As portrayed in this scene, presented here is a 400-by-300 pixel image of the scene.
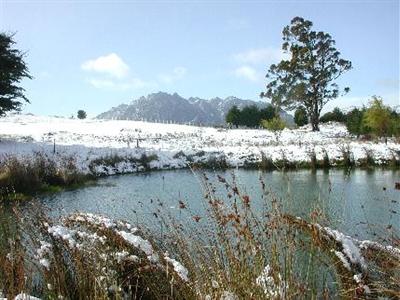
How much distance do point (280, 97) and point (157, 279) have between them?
1895 inches

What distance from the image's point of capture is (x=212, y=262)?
12.3ft

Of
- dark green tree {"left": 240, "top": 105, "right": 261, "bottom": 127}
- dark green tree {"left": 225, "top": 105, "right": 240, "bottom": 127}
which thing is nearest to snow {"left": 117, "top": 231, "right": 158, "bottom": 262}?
dark green tree {"left": 240, "top": 105, "right": 261, "bottom": 127}

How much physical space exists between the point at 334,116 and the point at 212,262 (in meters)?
60.2

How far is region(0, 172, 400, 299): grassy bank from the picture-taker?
3.36 metres

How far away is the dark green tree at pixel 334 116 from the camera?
200 ft

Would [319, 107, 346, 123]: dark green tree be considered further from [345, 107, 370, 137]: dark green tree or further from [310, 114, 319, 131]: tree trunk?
[345, 107, 370, 137]: dark green tree

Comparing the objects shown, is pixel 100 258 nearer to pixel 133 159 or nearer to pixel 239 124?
pixel 133 159

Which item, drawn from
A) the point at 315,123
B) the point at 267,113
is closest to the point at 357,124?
the point at 315,123

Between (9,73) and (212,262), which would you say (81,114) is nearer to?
(9,73)

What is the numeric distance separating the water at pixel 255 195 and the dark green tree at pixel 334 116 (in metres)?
39.5

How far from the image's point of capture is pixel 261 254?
3.40 m

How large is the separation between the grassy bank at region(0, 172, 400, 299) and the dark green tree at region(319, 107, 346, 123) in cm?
5785

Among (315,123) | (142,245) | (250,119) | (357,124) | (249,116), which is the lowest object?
(142,245)

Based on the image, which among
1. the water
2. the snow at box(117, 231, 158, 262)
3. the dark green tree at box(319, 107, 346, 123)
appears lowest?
the water
